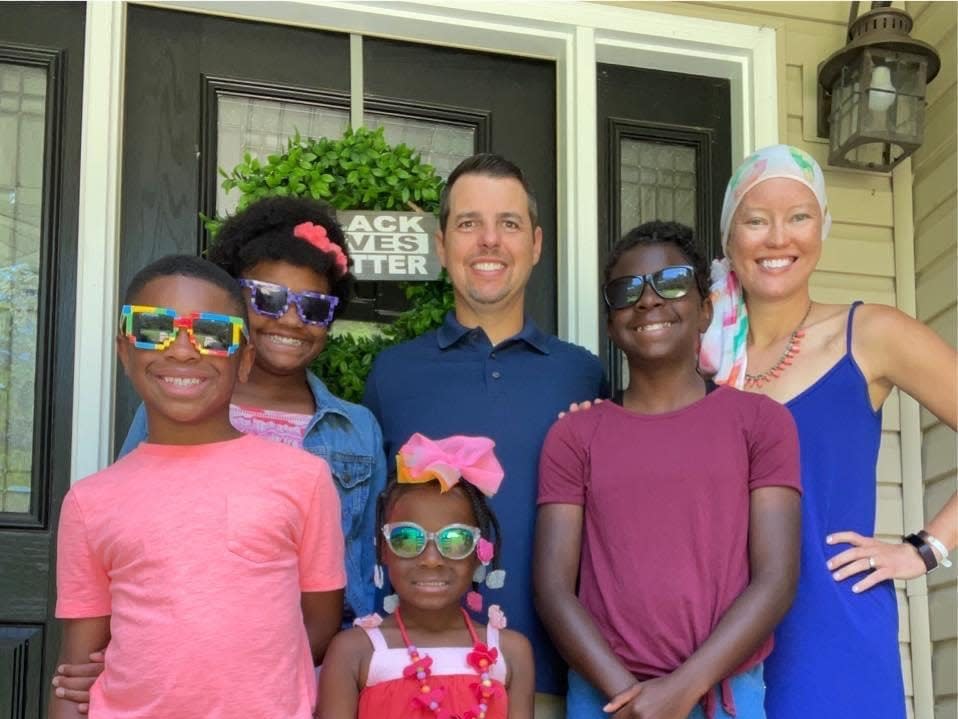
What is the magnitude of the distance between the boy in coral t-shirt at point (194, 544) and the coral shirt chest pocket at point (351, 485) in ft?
1.14

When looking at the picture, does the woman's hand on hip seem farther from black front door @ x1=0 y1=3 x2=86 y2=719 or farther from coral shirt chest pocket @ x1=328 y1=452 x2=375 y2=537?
black front door @ x1=0 y1=3 x2=86 y2=719

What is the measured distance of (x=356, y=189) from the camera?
3.40m

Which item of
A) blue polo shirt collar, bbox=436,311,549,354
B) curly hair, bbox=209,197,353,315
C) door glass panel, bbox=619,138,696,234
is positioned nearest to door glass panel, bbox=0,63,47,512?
curly hair, bbox=209,197,353,315

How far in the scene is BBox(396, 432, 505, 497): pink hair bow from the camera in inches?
96.6

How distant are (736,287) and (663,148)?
138 centimetres

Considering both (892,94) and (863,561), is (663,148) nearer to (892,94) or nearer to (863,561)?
(892,94)

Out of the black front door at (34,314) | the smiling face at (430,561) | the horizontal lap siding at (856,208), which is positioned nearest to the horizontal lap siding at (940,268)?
the horizontal lap siding at (856,208)

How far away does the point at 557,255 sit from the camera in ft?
12.9

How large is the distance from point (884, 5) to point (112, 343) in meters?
2.65

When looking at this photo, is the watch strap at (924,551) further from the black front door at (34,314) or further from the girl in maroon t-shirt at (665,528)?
the black front door at (34,314)

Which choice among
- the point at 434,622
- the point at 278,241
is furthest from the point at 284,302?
the point at 434,622

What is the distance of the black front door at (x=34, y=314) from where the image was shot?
10.7ft

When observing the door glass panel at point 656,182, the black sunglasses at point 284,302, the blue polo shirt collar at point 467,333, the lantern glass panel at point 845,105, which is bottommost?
the blue polo shirt collar at point 467,333

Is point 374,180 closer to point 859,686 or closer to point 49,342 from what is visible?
point 49,342
